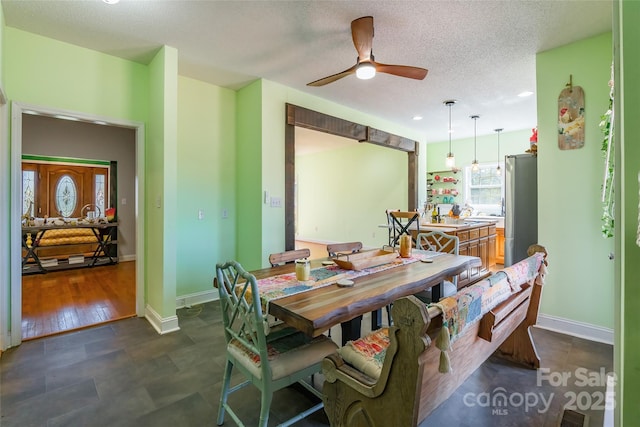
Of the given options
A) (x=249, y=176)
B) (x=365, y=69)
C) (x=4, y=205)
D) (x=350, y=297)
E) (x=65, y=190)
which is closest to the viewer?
(x=350, y=297)

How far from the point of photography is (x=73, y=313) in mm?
3189

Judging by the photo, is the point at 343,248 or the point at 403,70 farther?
the point at 343,248

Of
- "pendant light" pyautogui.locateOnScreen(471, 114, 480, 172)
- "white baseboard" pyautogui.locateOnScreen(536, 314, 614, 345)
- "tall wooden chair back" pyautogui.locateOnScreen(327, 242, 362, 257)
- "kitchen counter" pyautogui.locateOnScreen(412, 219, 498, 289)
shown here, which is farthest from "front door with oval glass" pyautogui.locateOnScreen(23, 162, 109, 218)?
"white baseboard" pyautogui.locateOnScreen(536, 314, 614, 345)

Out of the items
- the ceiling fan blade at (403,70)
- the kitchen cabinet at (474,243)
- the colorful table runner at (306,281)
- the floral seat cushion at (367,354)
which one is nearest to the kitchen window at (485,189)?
the kitchen cabinet at (474,243)

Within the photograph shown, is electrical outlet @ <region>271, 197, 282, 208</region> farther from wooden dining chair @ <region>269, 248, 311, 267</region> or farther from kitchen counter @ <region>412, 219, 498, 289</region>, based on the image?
kitchen counter @ <region>412, 219, 498, 289</region>

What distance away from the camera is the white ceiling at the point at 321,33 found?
2.21m

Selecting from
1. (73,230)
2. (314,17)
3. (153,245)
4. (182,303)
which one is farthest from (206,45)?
(73,230)

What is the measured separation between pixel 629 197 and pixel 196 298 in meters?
3.79

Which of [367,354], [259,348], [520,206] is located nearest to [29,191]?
[259,348]

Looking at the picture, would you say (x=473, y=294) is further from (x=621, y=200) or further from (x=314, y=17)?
(x=314, y=17)

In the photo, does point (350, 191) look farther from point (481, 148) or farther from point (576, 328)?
point (576, 328)

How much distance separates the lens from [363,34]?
2328 mm

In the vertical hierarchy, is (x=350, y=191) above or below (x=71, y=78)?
below

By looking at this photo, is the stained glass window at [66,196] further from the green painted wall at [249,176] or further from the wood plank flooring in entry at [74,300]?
the green painted wall at [249,176]
